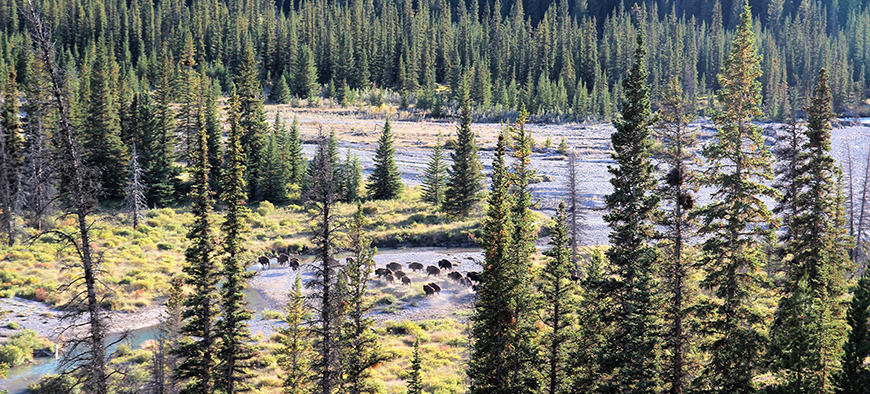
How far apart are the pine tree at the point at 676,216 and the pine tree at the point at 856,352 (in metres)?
5.50

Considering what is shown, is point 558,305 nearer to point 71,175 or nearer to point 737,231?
point 737,231

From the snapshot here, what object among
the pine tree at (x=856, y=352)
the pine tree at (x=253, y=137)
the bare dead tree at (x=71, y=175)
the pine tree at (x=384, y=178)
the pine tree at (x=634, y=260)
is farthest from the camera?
the pine tree at (x=253, y=137)

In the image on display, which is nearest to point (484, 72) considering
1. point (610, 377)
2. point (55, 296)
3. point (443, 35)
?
point (443, 35)

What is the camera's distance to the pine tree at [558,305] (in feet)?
83.1

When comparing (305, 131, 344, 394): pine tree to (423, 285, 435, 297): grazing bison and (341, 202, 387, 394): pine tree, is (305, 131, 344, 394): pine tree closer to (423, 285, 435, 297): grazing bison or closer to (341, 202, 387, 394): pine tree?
(341, 202, 387, 394): pine tree

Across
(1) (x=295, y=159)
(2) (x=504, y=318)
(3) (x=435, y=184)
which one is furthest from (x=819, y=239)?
(1) (x=295, y=159)

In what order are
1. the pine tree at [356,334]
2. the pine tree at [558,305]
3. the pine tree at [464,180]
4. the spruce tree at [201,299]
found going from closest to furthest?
1. the pine tree at [558,305]
2. the pine tree at [356,334]
3. the spruce tree at [201,299]
4. the pine tree at [464,180]

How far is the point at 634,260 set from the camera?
23609mm

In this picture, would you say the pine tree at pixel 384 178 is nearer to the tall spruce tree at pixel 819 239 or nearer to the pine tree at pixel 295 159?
the pine tree at pixel 295 159

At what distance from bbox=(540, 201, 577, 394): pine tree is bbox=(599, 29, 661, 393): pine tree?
176cm

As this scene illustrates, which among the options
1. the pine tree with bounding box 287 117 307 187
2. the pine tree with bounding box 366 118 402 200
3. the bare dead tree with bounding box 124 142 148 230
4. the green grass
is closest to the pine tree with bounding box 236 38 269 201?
the pine tree with bounding box 287 117 307 187

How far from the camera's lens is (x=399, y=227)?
66.9 m

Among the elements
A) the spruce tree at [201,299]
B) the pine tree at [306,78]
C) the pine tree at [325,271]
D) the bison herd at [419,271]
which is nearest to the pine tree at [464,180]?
the bison herd at [419,271]

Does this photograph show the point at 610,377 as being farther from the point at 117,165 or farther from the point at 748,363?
the point at 117,165
